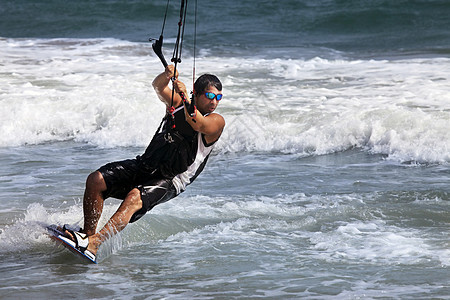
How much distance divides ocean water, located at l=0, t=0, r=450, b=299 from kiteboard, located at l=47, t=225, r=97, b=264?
0.46 ft

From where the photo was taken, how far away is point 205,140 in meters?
5.38

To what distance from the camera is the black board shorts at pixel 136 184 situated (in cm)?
528

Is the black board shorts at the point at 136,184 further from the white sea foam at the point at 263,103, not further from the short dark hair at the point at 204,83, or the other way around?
the white sea foam at the point at 263,103

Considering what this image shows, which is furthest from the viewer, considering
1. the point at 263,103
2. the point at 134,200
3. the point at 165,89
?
the point at 263,103

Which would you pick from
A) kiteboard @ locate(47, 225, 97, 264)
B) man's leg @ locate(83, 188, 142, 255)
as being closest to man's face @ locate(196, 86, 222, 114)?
man's leg @ locate(83, 188, 142, 255)

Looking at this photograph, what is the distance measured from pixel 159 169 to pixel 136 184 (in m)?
0.21

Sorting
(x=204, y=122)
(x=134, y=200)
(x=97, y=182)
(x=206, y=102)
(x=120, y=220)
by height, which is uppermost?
(x=206, y=102)

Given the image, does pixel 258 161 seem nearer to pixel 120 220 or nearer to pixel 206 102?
pixel 206 102

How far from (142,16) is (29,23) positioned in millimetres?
3674

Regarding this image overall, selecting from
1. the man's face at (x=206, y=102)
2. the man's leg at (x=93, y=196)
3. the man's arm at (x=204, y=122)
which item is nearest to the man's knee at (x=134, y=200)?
the man's leg at (x=93, y=196)

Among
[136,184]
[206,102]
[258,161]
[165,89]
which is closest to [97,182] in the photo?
[136,184]

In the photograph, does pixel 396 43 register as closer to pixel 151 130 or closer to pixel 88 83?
pixel 88 83

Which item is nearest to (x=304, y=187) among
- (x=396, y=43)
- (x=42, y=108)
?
(x=42, y=108)

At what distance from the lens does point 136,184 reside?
17.7ft
